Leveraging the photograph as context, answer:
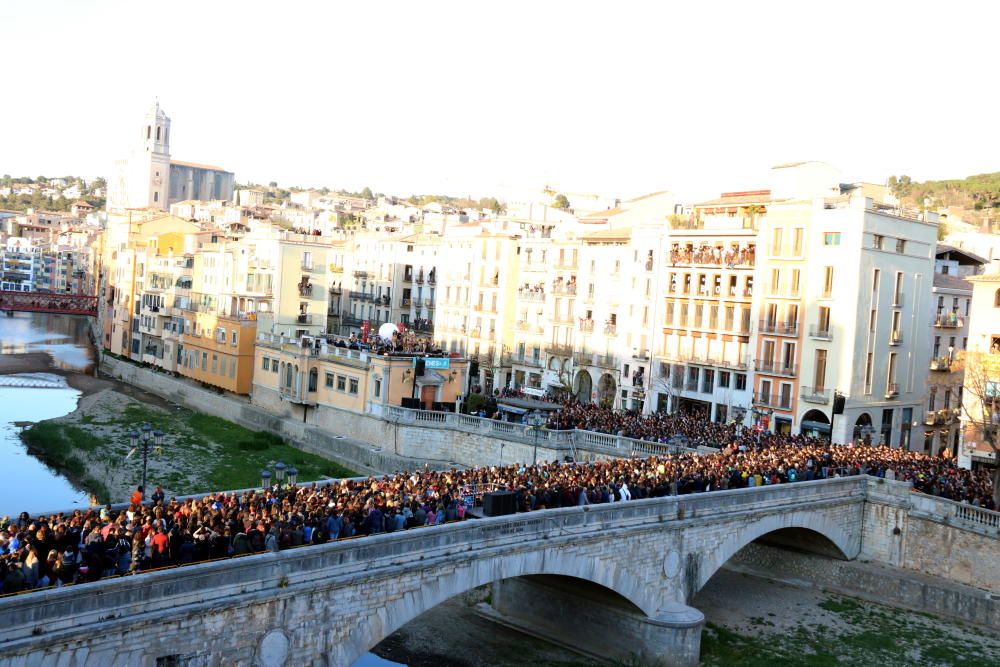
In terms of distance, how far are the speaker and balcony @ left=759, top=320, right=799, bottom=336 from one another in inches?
1274

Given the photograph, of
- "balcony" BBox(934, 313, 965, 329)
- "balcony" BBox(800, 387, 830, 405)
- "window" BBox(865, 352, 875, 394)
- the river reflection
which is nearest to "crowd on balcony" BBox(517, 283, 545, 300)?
"balcony" BBox(800, 387, 830, 405)

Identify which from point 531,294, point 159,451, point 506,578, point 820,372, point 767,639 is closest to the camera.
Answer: point 506,578

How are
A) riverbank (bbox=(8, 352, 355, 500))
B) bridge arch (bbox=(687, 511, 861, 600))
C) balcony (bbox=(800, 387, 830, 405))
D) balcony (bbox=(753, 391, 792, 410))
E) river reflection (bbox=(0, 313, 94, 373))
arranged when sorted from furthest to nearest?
river reflection (bbox=(0, 313, 94, 373)) → balcony (bbox=(753, 391, 792, 410)) → balcony (bbox=(800, 387, 830, 405)) → riverbank (bbox=(8, 352, 355, 500)) → bridge arch (bbox=(687, 511, 861, 600))

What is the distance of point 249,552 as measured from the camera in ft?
64.9

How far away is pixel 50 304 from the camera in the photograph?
441 feet

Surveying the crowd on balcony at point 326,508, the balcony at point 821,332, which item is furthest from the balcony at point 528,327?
the crowd on balcony at point 326,508

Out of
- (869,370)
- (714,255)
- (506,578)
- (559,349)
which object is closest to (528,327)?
(559,349)

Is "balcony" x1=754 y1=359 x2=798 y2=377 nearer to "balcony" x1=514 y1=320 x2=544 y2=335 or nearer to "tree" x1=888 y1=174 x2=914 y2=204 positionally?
"balcony" x1=514 y1=320 x2=544 y2=335

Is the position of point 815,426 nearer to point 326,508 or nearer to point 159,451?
point 159,451

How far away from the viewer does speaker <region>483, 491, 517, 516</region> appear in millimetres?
24703

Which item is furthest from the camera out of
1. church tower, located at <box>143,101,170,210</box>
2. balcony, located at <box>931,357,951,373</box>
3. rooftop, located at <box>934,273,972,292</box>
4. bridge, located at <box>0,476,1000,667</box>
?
church tower, located at <box>143,101,170,210</box>

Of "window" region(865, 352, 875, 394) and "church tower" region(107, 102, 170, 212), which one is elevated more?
"church tower" region(107, 102, 170, 212)

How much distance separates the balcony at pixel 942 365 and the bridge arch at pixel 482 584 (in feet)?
103

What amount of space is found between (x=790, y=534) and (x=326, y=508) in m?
22.2
